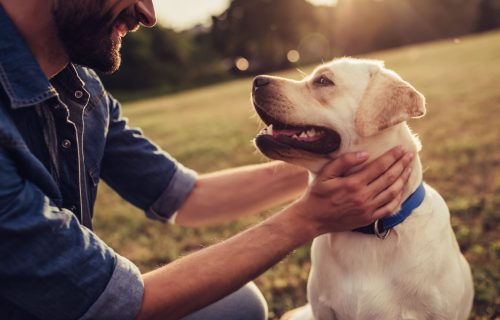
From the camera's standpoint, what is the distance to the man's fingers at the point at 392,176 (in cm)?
231

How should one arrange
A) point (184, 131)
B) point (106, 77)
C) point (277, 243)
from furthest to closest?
1. point (106, 77)
2. point (184, 131)
3. point (277, 243)

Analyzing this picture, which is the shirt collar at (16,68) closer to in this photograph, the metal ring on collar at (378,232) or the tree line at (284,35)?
the metal ring on collar at (378,232)

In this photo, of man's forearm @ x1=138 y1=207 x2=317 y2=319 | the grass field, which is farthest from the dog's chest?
the grass field

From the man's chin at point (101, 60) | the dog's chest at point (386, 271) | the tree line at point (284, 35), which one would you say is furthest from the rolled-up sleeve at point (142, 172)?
the tree line at point (284, 35)

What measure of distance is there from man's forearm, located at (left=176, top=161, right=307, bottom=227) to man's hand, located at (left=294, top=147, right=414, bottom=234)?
0.79 m

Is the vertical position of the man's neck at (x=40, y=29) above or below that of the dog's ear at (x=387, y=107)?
above

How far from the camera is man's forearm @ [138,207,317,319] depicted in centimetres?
202

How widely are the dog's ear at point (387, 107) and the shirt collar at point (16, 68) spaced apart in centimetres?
154

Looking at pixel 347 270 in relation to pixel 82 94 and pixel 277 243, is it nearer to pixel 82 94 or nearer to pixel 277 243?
pixel 277 243

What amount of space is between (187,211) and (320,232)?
1.20 metres

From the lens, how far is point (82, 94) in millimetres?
2502

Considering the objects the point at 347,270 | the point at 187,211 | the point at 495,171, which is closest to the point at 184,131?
the point at 495,171

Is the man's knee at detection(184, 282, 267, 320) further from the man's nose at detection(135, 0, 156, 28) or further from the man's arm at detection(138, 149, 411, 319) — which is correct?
the man's nose at detection(135, 0, 156, 28)

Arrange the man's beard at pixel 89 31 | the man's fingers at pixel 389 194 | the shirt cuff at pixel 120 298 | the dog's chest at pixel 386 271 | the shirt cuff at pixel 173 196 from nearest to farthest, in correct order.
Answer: the shirt cuff at pixel 120 298 → the man's beard at pixel 89 31 → the man's fingers at pixel 389 194 → the dog's chest at pixel 386 271 → the shirt cuff at pixel 173 196
